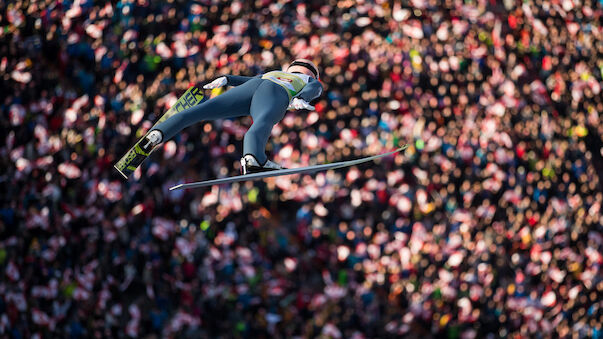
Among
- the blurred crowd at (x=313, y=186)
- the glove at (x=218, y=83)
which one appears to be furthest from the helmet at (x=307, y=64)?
the glove at (x=218, y=83)

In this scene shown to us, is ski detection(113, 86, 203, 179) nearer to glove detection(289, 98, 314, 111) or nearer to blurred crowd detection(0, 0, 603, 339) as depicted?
blurred crowd detection(0, 0, 603, 339)

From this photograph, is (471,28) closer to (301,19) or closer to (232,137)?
(301,19)

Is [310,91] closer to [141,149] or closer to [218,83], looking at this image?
[218,83]

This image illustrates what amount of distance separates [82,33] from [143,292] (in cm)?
48

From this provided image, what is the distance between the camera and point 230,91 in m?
1.02

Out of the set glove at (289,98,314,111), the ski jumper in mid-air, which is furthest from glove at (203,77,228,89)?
glove at (289,98,314,111)

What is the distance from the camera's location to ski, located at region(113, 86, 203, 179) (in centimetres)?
103

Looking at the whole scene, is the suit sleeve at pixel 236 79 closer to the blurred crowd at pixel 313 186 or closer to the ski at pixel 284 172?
the blurred crowd at pixel 313 186

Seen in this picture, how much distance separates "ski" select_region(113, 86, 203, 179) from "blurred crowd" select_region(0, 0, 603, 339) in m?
0.02

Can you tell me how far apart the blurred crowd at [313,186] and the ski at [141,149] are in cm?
2

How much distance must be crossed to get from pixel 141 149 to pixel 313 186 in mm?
289

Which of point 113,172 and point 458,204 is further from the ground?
point 113,172

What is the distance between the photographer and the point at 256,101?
1007 mm

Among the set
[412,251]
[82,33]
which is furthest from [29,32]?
[412,251]
